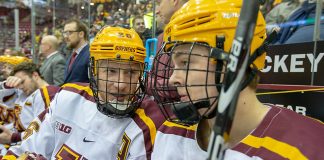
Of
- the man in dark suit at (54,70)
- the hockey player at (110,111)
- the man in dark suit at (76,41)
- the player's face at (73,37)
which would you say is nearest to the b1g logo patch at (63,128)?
the hockey player at (110,111)

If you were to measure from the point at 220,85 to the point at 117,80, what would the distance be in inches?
23.3

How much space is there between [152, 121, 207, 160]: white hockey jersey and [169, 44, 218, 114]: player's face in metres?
0.16

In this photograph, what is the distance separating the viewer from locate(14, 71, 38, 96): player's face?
2.34 meters

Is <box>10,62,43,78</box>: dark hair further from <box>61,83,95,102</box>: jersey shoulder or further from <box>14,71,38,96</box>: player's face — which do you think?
<box>61,83,95,102</box>: jersey shoulder

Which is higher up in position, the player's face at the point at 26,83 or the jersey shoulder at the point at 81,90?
the jersey shoulder at the point at 81,90

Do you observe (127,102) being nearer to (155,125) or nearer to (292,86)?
(155,125)

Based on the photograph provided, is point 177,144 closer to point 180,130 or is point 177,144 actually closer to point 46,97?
point 180,130

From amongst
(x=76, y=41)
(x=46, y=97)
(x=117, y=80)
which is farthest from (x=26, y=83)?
(x=117, y=80)

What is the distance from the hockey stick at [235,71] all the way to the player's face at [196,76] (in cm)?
28

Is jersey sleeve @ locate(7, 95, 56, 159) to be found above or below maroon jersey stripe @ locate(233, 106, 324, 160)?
below

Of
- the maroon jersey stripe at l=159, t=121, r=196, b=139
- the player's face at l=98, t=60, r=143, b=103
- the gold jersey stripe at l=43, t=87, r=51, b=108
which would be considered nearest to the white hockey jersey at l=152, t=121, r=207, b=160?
the maroon jersey stripe at l=159, t=121, r=196, b=139

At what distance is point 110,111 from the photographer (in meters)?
1.25

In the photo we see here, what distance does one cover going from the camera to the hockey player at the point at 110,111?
1217mm

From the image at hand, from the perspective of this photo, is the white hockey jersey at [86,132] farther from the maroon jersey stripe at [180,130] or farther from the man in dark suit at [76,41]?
the man in dark suit at [76,41]
